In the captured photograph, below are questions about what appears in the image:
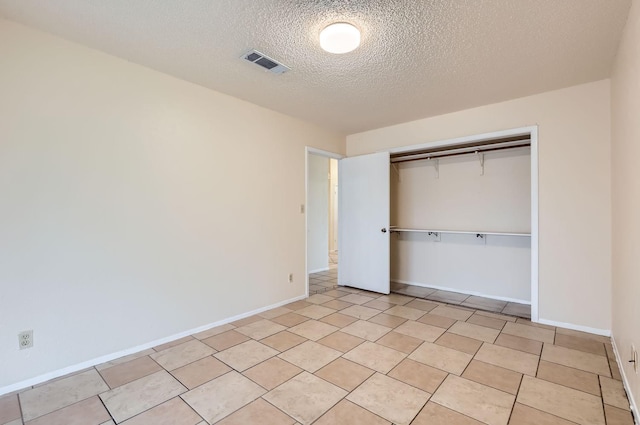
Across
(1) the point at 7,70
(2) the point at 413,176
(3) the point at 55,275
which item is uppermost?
(1) the point at 7,70

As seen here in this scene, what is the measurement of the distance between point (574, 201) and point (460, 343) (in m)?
1.86

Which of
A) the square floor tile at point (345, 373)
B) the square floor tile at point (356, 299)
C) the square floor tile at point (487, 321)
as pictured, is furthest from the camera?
the square floor tile at point (356, 299)

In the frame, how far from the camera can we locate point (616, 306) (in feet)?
8.33

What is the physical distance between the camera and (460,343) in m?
2.77

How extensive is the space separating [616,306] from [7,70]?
5.01 m

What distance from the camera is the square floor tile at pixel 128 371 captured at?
2184 millimetres

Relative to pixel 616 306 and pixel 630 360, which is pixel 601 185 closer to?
pixel 616 306

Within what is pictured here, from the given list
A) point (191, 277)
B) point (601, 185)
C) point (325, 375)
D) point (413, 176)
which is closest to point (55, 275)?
point (191, 277)

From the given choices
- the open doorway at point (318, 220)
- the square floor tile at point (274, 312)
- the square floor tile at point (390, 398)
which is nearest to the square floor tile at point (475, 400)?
the square floor tile at point (390, 398)

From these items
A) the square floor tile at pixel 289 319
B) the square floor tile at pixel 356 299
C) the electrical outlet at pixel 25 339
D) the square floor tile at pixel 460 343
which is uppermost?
the electrical outlet at pixel 25 339

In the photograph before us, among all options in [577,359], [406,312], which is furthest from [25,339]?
[577,359]

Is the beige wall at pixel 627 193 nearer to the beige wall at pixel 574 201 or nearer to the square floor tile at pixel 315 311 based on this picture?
the beige wall at pixel 574 201

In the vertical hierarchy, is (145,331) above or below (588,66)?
below

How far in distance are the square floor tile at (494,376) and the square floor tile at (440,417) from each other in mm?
464
